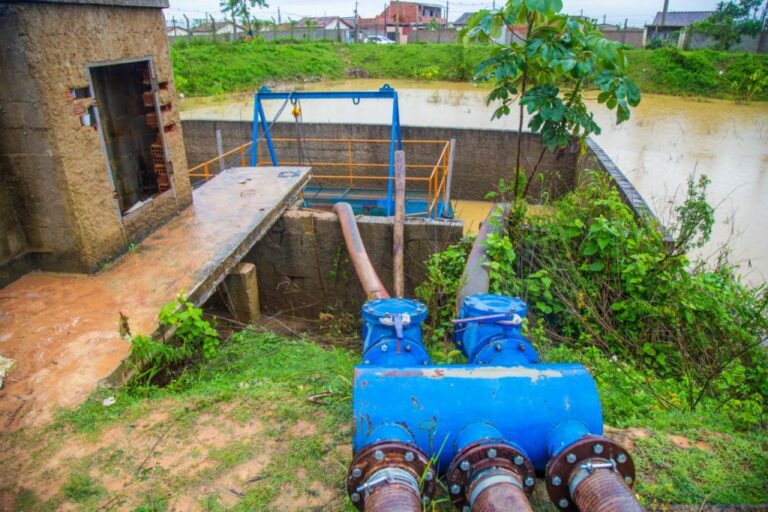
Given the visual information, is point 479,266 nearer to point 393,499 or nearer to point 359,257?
point 359,257

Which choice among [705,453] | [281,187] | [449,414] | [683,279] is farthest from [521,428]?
[281,187]

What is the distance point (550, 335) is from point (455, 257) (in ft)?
4.37

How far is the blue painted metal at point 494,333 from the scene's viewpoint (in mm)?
2859

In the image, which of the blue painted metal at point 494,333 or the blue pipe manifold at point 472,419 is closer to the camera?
the blue pipe manifold at point 472,419

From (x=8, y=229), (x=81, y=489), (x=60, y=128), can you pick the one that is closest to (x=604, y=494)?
(x=81, y=489)

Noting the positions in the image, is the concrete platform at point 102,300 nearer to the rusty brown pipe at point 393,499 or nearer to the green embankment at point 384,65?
the rusty brown pipe at point 393,499

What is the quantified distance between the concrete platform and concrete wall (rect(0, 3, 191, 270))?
36 centimetres

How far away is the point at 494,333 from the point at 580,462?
1.08m

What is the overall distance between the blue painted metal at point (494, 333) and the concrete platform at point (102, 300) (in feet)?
8.23

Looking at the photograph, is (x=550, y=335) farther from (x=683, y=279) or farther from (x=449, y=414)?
(x=449, y=414)

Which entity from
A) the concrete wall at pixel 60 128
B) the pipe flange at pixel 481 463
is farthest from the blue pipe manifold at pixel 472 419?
the concrete wall at pixel 60 128

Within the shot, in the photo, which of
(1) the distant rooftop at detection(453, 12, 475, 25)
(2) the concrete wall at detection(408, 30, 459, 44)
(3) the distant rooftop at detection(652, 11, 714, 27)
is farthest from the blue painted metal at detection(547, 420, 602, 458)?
(1) the distant rooftop at detection(453, 12, 475, 25)

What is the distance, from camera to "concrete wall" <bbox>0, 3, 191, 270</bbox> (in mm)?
4102

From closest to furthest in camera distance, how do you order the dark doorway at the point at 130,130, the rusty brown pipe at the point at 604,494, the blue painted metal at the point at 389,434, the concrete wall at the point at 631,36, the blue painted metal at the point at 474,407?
the rusty brown pipe at the point at 604,494 < the blue painted metal at the point at 389,434 < the blue painted metal at the point at 474,407 < the dark doorway at the point at 130,130 < the concrete wall at the point at 631,36
